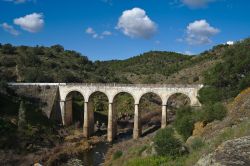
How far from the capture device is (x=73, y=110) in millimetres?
52750

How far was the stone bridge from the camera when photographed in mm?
38281

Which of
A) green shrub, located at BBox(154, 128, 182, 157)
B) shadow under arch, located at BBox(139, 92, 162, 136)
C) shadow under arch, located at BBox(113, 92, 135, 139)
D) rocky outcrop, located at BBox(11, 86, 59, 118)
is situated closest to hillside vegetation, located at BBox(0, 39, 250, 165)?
green shrub, located at BBox(154, 128, 182, 157)

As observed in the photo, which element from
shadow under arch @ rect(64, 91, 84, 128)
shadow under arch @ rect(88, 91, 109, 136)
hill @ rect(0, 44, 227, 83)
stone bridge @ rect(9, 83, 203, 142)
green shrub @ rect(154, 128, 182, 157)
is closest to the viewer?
green shrub @ rect(154, 128, 182, 157)

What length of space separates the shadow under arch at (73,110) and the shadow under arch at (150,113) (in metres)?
9.90

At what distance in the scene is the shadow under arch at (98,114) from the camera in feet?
155

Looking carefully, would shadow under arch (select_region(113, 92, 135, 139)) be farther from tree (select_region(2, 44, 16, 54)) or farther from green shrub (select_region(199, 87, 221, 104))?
tree (select_region(2, 44, 16, 54))

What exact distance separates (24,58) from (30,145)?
34330 mm

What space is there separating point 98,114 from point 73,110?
15.0 ft

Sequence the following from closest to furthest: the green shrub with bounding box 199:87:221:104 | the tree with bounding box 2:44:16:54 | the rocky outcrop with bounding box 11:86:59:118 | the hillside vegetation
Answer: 1. the hillside vegetation
2. the green shrub with bounding box 199:87:221:104
3. the rocky outcrop with bounding box 11:86:59:118
4. the tree with bounding box 2:44:16:54

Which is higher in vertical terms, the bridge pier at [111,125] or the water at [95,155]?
the bridge pier at [111,125]

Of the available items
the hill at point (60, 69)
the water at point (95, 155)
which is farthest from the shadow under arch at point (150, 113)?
the hill at point (60, 69)

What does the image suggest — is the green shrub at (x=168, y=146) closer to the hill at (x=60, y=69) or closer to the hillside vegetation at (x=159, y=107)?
the hillside vegetation at (x=159, y=107)

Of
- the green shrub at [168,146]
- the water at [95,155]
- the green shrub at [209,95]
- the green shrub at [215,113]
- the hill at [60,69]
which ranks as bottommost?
the water at [95,155]

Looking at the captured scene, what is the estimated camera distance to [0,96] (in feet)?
147
